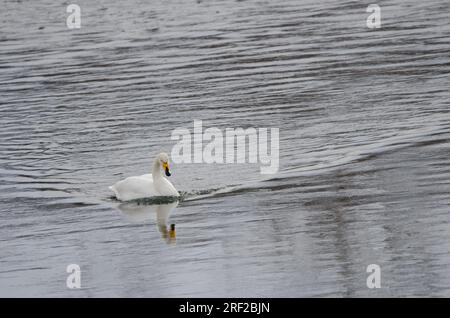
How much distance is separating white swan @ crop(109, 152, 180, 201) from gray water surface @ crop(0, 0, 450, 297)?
0.19 m

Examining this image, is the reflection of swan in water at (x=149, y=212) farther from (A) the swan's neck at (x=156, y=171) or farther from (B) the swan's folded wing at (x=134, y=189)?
(A) the swan's neck at (x=156, y=171)

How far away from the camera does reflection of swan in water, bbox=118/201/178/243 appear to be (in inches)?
571

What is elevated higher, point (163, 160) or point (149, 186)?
point (163, 160)

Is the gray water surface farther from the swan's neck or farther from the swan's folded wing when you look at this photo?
the swan's neck

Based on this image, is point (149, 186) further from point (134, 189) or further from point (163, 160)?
point (163, 160)

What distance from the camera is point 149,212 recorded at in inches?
601

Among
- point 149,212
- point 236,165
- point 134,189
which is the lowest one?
point 149,212

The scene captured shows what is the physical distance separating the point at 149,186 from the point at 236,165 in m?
1.84

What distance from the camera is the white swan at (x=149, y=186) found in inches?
616

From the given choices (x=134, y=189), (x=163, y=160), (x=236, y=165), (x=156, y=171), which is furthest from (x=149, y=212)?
(x=236, y=165)

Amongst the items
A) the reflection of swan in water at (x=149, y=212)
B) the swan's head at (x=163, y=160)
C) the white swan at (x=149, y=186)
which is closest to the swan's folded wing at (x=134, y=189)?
the white swan at (x=149, y=186)

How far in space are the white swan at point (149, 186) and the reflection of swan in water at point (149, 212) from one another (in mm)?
140
